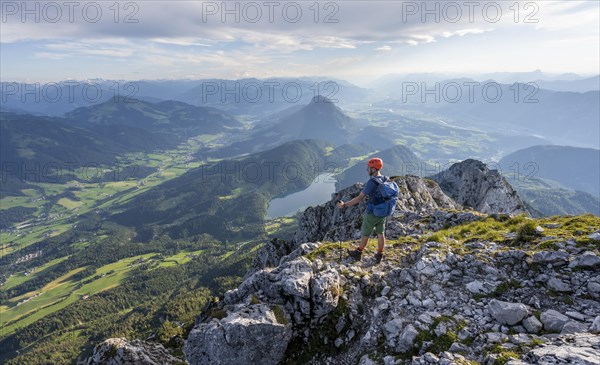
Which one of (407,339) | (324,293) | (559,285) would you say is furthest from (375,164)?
(559,285)

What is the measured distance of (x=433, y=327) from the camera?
983 cm

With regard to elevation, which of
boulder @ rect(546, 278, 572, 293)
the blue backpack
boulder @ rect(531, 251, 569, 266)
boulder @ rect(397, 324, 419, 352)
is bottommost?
boulder @ rect(397, 324, 419, 352)

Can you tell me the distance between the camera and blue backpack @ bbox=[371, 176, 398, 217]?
1408 centimetres

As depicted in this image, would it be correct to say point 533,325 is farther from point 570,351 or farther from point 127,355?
point 127,355

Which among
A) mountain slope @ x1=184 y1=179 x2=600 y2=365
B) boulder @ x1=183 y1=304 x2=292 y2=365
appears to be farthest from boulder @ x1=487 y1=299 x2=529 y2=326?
boulder @ x1=183 y1=304 x2=292 y2=365

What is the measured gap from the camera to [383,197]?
1421cm

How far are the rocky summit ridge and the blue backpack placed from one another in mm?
2660

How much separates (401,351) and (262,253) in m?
30.8

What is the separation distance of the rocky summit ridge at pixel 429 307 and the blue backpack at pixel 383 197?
2.66 m

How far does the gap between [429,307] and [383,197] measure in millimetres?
5105

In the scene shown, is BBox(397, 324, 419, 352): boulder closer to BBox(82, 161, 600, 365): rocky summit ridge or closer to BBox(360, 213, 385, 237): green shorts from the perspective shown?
BBox(82, 161, 600, 365): rocky summit ridge

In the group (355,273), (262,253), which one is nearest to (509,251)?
(355,273)

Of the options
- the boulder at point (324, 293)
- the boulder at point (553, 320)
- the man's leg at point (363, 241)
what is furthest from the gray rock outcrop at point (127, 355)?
the boulder at point (553, 320)

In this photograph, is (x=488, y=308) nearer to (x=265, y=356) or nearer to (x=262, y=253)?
A: (x=265, y=356)
